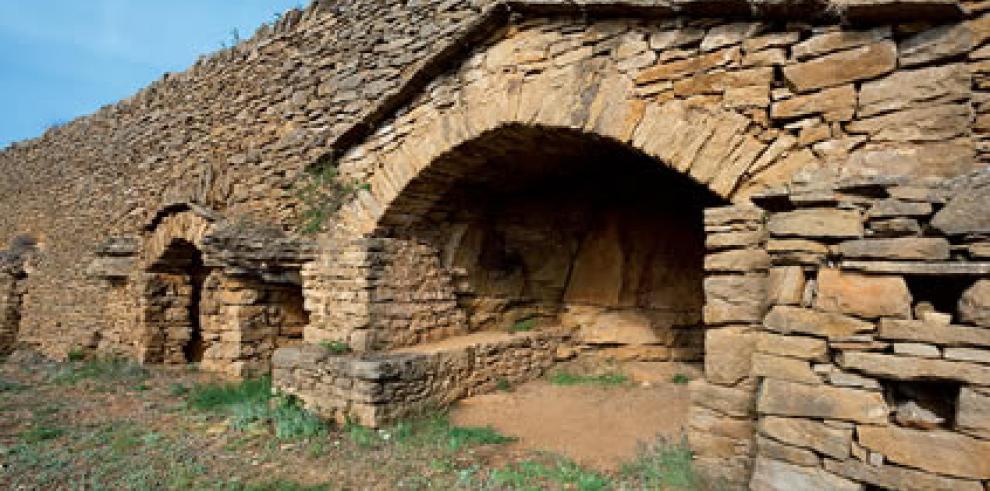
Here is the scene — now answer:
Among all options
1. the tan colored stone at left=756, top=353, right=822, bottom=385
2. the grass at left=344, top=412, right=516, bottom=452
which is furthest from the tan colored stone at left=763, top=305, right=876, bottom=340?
the grass at left=344, top=412, right=516, bottom=452

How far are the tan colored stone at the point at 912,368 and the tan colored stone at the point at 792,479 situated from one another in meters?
0.49

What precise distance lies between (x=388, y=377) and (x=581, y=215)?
3615 mm

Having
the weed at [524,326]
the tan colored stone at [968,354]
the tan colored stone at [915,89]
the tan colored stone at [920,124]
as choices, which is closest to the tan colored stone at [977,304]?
the tan colored stone at [968,354]

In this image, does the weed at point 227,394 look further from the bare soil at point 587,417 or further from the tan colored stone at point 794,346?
the tan colored stone at point 794,346

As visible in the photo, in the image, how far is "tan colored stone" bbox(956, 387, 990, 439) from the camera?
2.03 m

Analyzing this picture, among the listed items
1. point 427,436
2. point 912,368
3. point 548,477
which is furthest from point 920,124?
point 427,436

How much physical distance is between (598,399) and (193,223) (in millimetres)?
6096

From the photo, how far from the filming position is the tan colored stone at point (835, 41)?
3.06 m

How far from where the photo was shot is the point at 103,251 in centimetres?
916

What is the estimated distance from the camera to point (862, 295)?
92.6 inches

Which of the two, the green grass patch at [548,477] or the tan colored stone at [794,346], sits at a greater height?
the tan colored stone at [794,346]

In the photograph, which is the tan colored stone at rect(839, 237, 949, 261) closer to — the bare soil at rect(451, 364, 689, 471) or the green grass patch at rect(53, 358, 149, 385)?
the bare soil at rect(451, 364, 689, 471)

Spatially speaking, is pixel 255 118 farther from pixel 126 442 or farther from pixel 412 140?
pixel 126 442

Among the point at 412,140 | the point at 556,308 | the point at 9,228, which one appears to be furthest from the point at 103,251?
the point at 556,308
